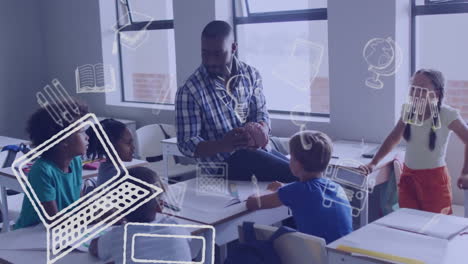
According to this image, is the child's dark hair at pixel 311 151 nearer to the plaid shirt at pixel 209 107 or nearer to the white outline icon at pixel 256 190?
the white outline icon at pixel 256 190

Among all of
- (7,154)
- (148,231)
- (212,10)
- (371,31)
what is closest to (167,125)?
(212,10)

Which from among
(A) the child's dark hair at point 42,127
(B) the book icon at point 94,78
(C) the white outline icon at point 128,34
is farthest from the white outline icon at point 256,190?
(B) the book icon at point 94,78

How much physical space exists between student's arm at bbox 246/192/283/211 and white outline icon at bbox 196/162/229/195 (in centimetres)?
31

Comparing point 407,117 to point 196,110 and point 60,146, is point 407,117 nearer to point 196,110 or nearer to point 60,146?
point 196,110

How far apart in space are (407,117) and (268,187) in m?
0.99

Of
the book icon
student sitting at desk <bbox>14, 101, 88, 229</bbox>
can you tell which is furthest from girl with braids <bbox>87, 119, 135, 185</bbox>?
the book icon

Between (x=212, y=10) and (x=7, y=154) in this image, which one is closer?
(x=7, y=154)

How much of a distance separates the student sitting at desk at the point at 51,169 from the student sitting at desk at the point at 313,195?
82 centimetres

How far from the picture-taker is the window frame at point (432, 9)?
11.1 ft

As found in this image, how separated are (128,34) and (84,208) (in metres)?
3.62

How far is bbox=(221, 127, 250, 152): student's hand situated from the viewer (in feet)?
8.30

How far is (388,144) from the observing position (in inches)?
121

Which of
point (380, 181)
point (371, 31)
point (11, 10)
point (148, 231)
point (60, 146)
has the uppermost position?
point (11, 10)

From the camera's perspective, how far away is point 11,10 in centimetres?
591
